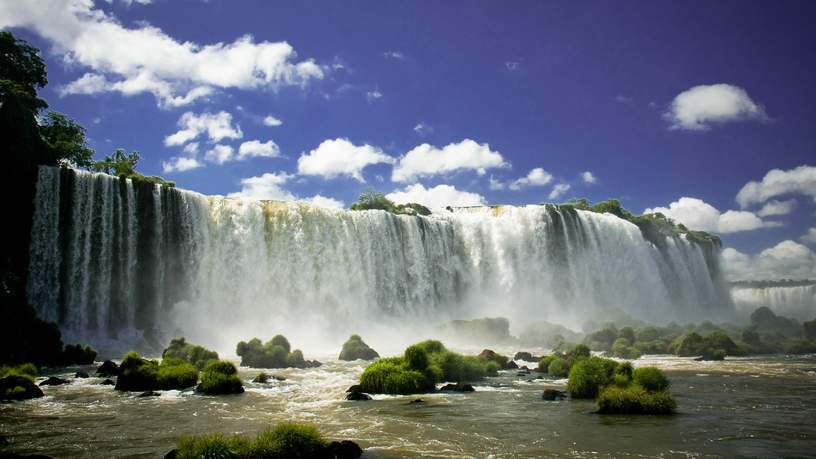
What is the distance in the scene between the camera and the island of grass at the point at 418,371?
19.9 m

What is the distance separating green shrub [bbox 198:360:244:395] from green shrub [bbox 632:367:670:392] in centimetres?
1401

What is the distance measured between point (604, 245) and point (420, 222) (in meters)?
29.2

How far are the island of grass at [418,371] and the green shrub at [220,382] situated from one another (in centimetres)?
478

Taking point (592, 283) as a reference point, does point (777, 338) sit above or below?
below

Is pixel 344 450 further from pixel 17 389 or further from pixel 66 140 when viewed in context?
pixel 66 140

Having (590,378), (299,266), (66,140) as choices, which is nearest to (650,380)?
(590,378)

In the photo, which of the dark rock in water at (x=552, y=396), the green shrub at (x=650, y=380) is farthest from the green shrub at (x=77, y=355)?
the green shrub at (x=650, y=380)

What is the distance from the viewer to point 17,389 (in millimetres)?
17641

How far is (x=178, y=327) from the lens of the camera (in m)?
41.0

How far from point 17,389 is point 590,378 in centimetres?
1932

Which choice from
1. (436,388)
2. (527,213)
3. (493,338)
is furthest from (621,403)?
(527,213)

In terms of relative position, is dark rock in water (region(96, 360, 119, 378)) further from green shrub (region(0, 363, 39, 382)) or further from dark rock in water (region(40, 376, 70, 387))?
green shrub (region(0, 363, 39, 382))

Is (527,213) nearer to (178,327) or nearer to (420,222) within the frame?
(420,222)

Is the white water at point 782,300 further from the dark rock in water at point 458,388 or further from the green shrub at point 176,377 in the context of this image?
the green shrub at point 176,377
